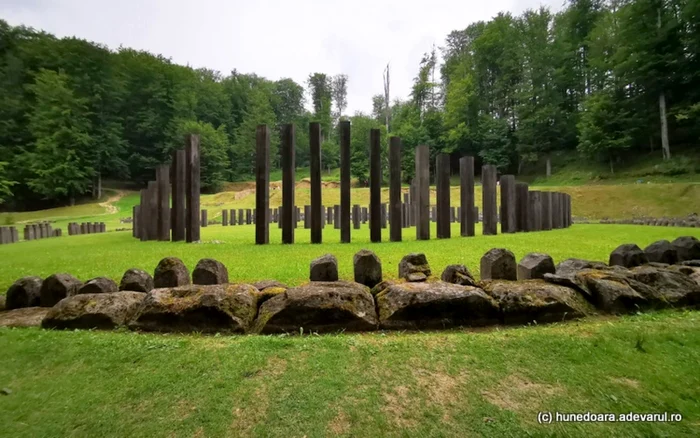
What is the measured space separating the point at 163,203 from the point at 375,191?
16.0 feet

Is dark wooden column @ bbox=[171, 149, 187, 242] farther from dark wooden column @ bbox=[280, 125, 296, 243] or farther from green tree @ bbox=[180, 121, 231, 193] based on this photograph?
green tree @ bbox=[180, 121, 231, 193]

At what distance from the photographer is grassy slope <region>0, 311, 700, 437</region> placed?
1.30 metres

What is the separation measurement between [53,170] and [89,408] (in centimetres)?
4588

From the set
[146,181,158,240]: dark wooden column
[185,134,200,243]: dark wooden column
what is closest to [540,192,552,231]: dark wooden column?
[185,134,200,243]: dark wooden column

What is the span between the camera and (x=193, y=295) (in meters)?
2.13

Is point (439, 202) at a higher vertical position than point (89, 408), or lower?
higher

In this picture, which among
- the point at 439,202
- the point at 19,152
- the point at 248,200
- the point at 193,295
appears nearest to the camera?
the point at 193,295

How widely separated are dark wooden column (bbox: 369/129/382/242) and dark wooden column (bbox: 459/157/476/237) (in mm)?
2200

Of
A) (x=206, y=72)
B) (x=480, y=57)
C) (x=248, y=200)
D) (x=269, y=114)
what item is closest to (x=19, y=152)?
(x=248, y=200)

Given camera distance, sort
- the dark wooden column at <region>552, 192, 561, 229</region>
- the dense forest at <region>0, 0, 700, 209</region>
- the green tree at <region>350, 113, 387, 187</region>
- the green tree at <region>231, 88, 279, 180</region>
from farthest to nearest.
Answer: the green tree at <region>231, 88, 279, 180</region>
the green tree at <region>350, 113, 387, 187</region>
the dense forest at <region>0, 0, 700, 209</region>
the dark wooden column at <region>552, 192, 561, 229</region>

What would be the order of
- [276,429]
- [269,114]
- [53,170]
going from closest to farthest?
[276,429]
[53,170]
[269,114]

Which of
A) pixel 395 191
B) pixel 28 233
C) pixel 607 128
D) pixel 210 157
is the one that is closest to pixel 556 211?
pixel 395 191

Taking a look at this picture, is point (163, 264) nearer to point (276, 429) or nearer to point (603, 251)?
point (276, 429)

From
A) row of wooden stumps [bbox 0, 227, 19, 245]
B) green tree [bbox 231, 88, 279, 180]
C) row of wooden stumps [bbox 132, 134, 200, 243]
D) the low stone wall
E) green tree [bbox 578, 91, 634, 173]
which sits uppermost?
green tree [bbox 231, 88, 279, 180]
